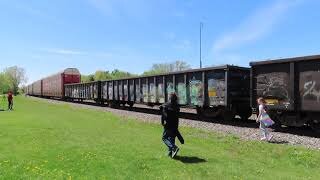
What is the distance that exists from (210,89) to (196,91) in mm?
1433

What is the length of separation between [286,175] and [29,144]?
7640 mm

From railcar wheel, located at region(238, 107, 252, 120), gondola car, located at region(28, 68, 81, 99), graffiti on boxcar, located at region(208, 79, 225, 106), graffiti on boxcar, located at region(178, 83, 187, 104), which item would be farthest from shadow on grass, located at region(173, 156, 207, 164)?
gondola car, located at region(28, 68, 81, 99)

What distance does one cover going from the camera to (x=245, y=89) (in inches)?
859

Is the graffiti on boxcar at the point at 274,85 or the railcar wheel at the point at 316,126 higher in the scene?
the graffiti on boxcar at the point at 274,85

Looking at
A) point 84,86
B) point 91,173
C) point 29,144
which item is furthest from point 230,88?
point 84,86

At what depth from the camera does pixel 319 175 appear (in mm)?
9234

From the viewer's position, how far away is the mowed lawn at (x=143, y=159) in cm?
908

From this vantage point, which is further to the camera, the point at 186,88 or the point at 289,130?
the point at 186,88

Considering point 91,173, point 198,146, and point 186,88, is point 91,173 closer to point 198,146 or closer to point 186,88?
point 198,146

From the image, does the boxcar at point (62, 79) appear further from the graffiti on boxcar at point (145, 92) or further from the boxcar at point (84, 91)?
the graffiti on boxcar at point (145, 92)

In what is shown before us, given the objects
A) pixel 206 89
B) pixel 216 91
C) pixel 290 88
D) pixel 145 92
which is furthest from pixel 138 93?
pixel 290 88

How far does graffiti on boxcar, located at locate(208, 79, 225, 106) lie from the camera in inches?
843

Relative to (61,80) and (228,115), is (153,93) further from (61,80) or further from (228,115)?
(61,80)

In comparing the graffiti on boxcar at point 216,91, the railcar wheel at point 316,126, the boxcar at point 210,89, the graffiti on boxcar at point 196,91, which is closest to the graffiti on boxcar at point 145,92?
the boxcar at point 210,89
